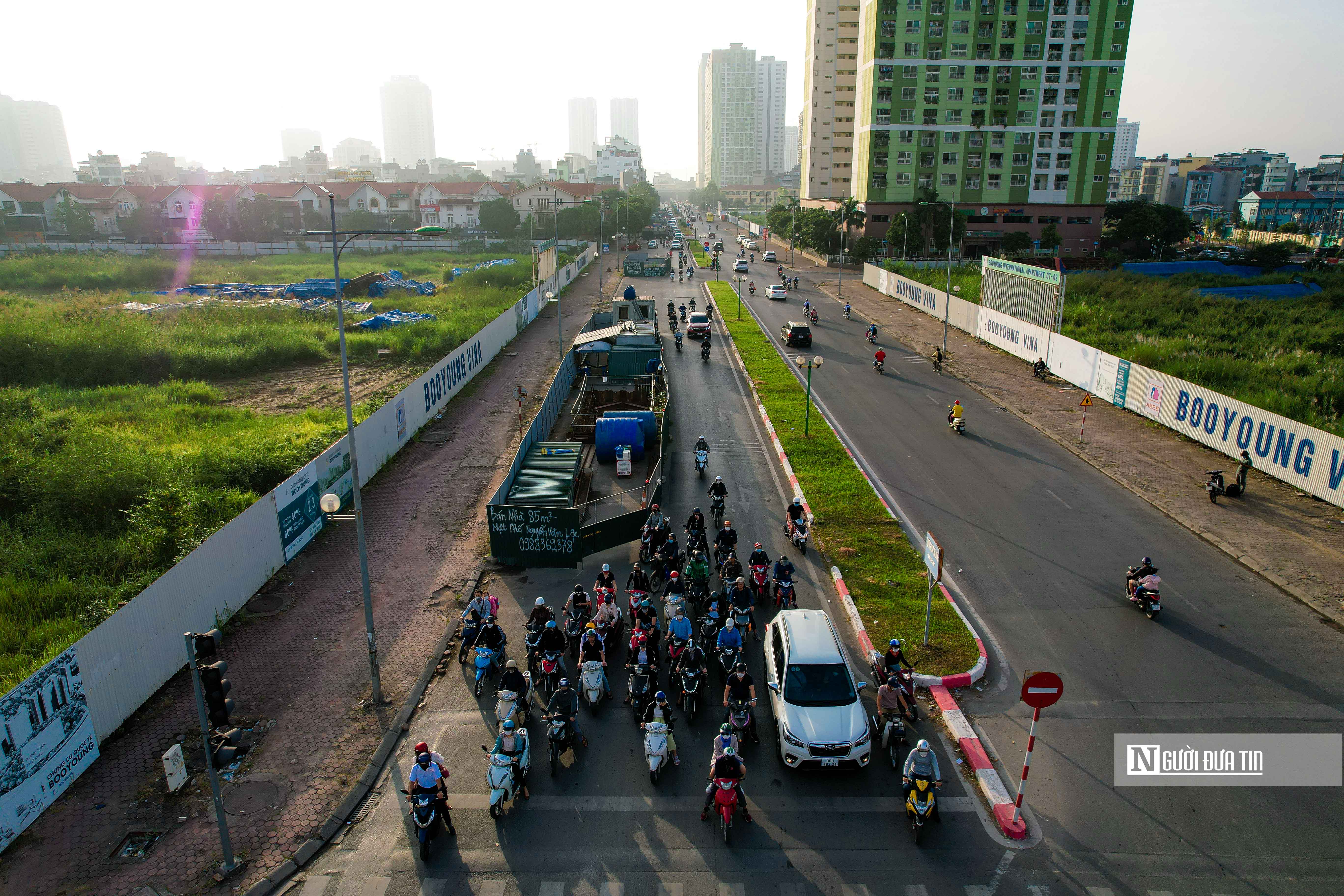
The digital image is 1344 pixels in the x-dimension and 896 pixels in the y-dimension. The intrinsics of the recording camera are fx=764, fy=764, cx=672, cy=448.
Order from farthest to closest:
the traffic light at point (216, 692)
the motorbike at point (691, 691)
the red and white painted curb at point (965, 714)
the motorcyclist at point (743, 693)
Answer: the motorbike at point (691, 691) → the motorcyclist at point (743, 693) → the red and white painted curb at point (965, 714) → the traffic light at point (216, 692)

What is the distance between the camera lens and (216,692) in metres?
9.29

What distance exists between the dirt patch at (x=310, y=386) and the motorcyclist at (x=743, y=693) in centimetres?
2369

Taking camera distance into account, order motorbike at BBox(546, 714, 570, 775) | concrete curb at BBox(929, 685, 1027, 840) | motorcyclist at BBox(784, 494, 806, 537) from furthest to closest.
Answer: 1. motorcyclist at BBox(784, 494, 806, 537)
2. motorbike at BBox(546, 714, 570, 775)
3. concrete curb at BBox(929, 685, 1027, 840)

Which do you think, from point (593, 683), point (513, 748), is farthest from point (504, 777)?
point (593, 683)

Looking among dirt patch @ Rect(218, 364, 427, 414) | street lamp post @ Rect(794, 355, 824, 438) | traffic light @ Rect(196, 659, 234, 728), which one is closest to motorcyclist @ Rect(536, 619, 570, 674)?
traffic light @ Rect(196, 659, 234, 728)

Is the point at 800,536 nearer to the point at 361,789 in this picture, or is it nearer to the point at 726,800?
the point at 726,800

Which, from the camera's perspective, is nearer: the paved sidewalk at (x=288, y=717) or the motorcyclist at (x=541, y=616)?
the paved sidewalk at (x=288, y=717)

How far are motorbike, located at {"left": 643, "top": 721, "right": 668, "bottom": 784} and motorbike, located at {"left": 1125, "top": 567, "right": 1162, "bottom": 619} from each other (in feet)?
34.7

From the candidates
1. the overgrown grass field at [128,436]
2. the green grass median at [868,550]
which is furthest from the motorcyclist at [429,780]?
the green grass median at [868,550]

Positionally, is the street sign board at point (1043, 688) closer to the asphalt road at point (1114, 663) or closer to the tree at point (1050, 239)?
the asphalt road at point (1114, 663)

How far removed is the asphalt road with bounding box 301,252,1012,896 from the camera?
953 cm

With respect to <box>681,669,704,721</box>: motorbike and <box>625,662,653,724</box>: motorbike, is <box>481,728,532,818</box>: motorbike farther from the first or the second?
<box>681,669,704,721</box>: motorbike

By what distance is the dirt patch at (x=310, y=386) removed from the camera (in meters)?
31.3

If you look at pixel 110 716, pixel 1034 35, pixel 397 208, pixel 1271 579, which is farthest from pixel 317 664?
pixel 397 208
